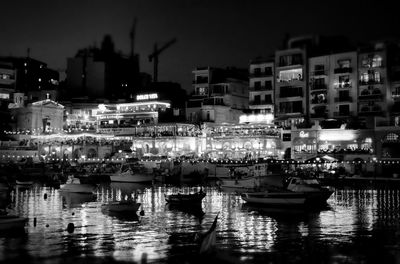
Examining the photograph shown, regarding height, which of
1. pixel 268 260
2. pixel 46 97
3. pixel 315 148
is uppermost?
pixel 46 97

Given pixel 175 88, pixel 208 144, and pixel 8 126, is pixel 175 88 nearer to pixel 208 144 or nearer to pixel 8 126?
pixel 208 144

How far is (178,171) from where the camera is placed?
88688 millimetres

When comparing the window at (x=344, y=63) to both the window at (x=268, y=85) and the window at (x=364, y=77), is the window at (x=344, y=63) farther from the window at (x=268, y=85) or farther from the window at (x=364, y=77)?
the window at (x=268, y=85)

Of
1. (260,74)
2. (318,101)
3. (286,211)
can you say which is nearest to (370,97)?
(318,101)

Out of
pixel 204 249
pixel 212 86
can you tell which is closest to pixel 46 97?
pixel 212 86

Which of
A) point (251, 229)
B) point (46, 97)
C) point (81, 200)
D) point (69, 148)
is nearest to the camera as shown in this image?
point (251, 229)

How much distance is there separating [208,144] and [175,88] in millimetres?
25979

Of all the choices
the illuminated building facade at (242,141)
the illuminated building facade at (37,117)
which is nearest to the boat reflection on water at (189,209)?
the illuminated building facade at (242,141)

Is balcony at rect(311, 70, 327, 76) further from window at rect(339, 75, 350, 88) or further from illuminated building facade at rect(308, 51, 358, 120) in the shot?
window at rect(339, 75, 350, 88)

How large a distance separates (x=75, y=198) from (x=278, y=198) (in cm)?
2341

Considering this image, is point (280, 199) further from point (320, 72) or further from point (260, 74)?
point (260, 74)

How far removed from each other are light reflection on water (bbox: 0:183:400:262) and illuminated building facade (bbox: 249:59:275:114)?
138 ft

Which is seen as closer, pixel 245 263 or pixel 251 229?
pixel 245 263

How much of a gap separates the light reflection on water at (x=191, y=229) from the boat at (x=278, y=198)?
0.74 meters
